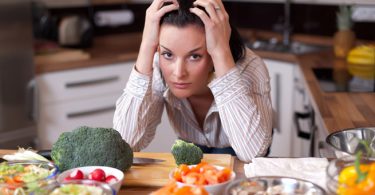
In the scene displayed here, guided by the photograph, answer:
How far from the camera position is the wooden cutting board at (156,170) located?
1.28 meters

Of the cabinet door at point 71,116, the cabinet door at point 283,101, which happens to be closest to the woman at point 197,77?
the cabinet door at point 283,101

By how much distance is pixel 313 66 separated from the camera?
2.96 metres

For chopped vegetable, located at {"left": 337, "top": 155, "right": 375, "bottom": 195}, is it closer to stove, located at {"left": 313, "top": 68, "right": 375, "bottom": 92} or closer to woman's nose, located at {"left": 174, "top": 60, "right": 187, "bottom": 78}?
woman's nose, located at {"left": 174, "top": 60, "right": 187, "bottom": 78}

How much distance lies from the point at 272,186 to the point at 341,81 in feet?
5.25

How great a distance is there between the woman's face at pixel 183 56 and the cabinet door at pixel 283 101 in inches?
64.7

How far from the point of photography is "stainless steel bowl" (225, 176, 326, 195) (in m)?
1.09

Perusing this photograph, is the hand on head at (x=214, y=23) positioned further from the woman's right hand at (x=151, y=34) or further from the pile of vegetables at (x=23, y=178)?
the pile of vegetables at (x=23, y=178)

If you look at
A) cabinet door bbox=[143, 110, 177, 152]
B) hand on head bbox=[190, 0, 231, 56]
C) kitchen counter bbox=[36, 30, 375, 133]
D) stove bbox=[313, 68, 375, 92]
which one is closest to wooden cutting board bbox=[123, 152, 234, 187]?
hand on head bbox=[190, 0, 231, 56]

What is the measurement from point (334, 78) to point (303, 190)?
1671 millimetres

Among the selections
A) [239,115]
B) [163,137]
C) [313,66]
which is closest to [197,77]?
[239,115]

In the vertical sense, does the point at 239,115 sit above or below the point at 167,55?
below

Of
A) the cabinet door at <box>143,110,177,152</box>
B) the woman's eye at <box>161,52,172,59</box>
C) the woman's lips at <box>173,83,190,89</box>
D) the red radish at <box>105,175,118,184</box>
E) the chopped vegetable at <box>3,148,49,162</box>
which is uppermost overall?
the woman's eye at <box>161,52,172,59</box>

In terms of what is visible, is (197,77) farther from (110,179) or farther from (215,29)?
(110,179)

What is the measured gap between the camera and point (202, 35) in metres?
1.58
